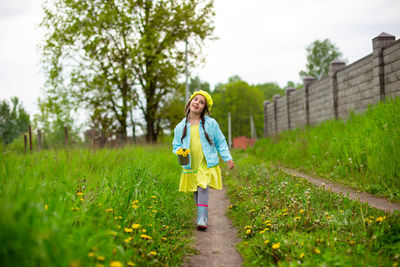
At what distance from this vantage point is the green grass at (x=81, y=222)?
56.4 inches

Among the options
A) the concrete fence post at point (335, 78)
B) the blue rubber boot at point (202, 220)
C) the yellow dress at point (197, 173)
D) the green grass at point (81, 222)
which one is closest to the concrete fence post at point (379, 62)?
the concrete fence post at point (335, 78)

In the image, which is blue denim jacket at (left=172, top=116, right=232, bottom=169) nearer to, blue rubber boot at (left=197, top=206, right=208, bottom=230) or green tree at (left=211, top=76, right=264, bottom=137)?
blue rubber boot at (left=197, top=206, right=208, bottom=230)

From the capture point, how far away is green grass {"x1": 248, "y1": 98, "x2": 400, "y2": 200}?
16.6ft

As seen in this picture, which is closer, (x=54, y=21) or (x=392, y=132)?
(x=392, y=132)

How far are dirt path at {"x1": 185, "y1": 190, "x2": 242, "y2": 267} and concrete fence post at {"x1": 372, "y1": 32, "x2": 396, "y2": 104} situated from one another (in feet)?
24.0

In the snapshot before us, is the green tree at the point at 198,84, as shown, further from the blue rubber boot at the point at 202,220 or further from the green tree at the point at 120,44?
the blue rubber boot at the point at 202,220

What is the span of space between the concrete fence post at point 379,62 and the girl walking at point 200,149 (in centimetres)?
730

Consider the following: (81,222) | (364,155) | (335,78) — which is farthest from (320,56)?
(81,222)

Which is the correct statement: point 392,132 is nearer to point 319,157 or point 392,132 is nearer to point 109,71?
point 319,157

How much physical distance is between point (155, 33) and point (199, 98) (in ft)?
45.8

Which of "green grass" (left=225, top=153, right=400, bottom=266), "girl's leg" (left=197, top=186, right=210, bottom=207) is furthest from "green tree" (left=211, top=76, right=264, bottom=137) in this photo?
"green grass" (left=225, top=153, right=400, bottom=266)

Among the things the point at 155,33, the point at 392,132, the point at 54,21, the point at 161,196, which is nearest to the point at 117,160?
the point at 161,196

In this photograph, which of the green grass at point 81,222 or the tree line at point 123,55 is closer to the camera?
the green grass at point 81,222

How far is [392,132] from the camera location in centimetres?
593
